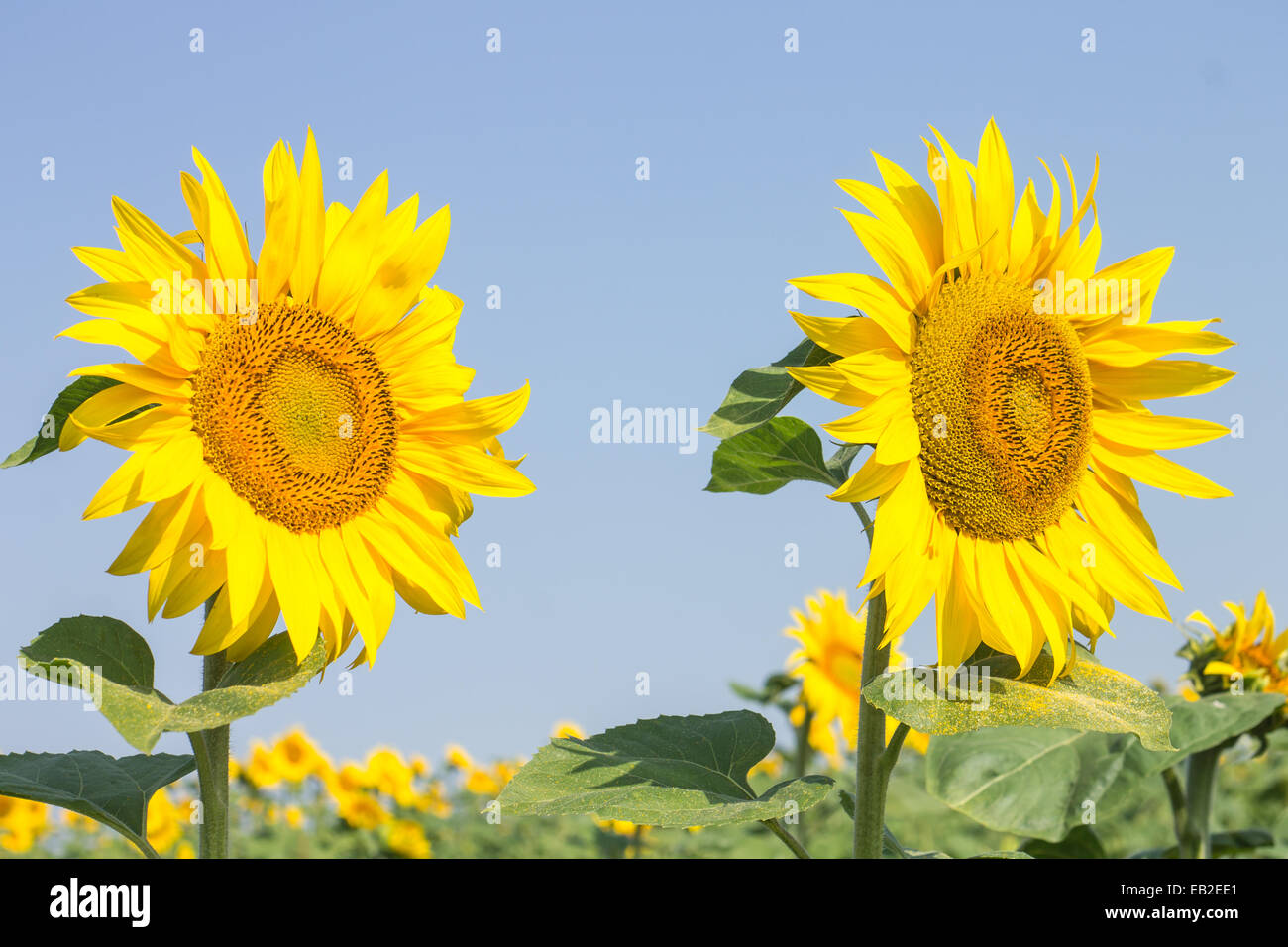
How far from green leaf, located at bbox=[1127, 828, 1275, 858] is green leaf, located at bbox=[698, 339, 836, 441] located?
10.5 ft

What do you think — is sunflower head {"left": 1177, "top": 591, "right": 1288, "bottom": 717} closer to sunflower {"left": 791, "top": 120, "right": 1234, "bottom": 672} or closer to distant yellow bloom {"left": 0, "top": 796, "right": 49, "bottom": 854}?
sunflower {"left": 791, "top": 120, "right": 1234, "bottom": 672}

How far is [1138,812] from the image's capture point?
8531mm

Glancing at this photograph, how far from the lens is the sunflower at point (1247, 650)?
4.67m

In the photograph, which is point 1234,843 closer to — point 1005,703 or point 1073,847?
point 1073,847

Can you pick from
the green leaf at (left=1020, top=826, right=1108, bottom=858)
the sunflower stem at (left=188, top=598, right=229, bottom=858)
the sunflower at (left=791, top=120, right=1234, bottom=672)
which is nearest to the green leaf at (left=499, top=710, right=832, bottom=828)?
the sunflower at (left=791, top=120, right=1234, bottom=672)

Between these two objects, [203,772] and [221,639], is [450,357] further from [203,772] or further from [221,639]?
[203,772]

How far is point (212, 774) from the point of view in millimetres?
2256

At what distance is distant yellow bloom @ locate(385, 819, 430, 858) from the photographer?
646cm

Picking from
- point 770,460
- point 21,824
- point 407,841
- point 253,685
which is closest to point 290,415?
point 253,685

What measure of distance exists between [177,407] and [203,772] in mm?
686

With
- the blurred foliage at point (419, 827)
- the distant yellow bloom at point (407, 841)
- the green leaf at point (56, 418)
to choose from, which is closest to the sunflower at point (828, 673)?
the blurred foliage at point (419, 827)

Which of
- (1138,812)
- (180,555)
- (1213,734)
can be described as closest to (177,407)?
(180,555)

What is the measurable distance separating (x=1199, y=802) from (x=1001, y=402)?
9.56 feet

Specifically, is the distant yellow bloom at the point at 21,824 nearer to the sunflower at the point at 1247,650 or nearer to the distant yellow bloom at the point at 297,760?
the distant yellow bloom at the point at 297,760
